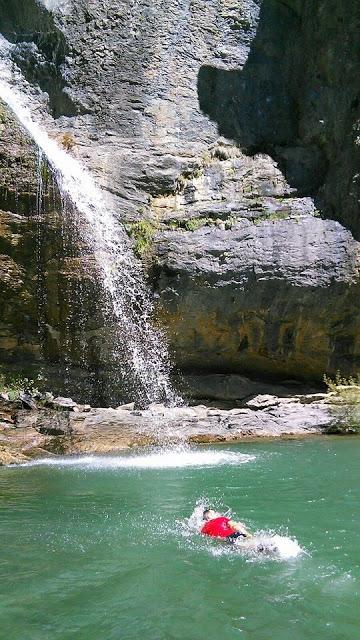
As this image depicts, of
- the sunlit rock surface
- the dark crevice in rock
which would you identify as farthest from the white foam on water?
the dark crevice in rock

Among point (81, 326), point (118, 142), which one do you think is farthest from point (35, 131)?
point (81, 326)

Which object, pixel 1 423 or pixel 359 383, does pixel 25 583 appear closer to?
pixel 1 423

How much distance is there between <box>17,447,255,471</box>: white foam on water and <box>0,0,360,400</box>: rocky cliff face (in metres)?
4.69

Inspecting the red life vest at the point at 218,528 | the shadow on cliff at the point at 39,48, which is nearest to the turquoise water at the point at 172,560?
the red life vest at the point at 218,528

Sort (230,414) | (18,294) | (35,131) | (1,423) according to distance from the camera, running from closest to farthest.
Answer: (1,423)
(230,414)
(18,294)
(35,131)

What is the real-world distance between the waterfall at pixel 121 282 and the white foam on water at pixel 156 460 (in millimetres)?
3897

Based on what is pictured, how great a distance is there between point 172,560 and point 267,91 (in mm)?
17338

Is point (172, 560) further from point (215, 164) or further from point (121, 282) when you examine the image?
point (215, 164)

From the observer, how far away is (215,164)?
18266mm

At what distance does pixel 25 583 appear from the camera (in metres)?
5.19

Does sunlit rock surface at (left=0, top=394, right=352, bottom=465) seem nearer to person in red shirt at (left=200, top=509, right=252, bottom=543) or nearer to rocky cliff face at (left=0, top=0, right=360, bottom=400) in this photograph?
rocky cliff face at (left=0, top=0, right=360, bottom=400)

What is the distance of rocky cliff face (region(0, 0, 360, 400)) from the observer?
1628cm

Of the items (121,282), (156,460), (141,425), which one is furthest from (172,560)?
(121,282)

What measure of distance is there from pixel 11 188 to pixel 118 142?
3.89 metres
